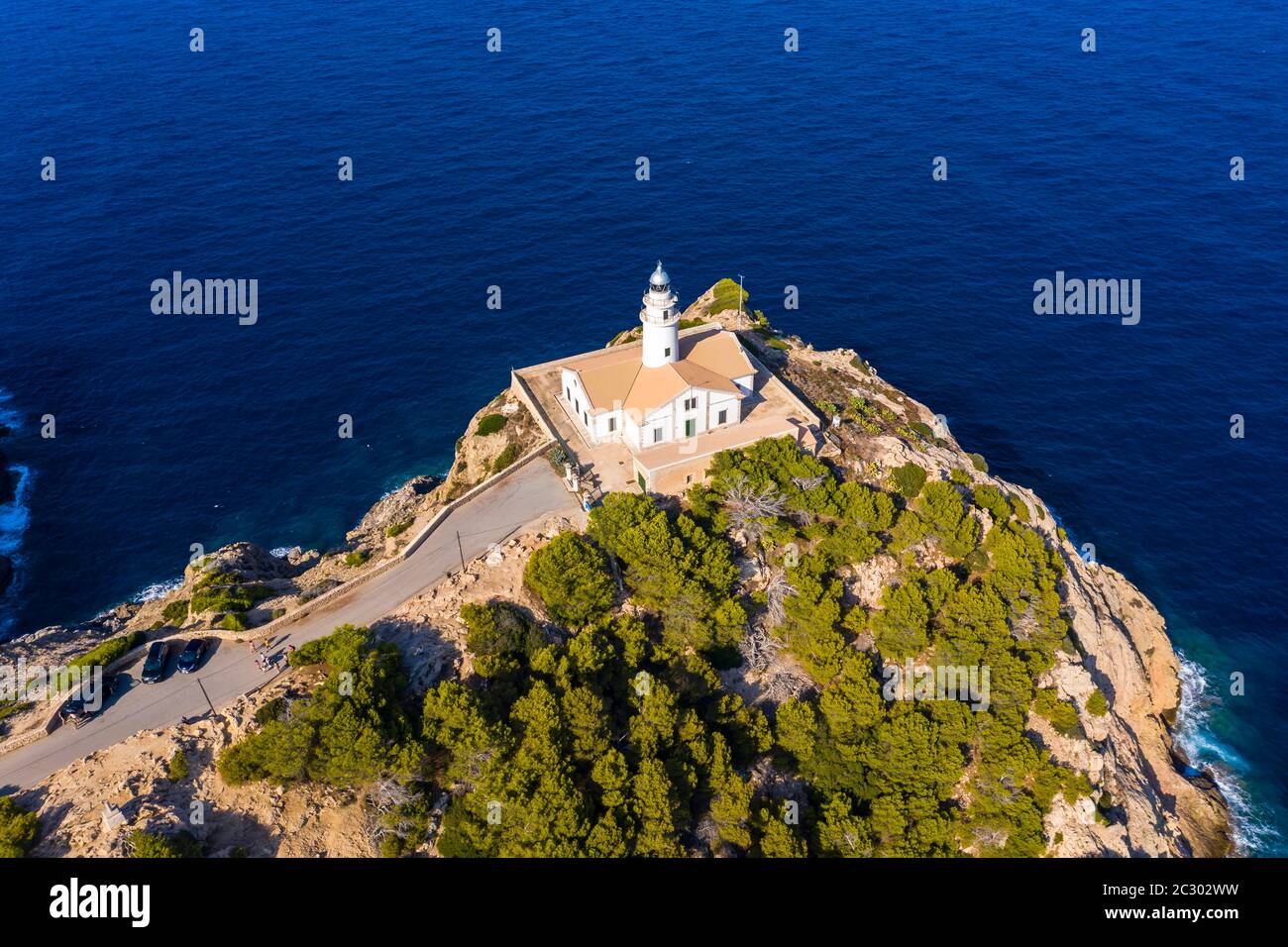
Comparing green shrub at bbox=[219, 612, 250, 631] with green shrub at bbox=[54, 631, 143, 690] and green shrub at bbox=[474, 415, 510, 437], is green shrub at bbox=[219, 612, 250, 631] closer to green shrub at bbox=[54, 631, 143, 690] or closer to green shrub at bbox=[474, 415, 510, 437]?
green shrub at bbox=[54, 631, 143, 690]

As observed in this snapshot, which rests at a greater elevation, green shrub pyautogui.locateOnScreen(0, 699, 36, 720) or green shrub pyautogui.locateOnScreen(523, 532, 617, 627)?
green shrub pyautogui.locateOnScreen(523, 532, 617, 627)

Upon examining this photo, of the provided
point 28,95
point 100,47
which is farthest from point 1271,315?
point 100,47

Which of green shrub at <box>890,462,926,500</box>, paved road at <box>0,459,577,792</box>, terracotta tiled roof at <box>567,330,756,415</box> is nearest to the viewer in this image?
paved road at <box>0,459,577,792</box>

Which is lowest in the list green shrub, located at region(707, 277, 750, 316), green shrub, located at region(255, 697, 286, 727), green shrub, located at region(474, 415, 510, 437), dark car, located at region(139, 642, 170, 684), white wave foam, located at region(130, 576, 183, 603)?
green shrub, located at region(255, 697, 286, 727)

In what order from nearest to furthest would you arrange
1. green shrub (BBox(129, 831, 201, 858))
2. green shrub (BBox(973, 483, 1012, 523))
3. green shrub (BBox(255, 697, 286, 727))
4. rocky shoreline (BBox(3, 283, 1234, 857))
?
green shrub (BBox(129, 831, 201, 858)), green shrub (BBox(255, 697, 286, 727)), rocky shoreline (BBox(3, 283, 1234, 857)), green shrub (BBox(973, 483, 1012, 523))

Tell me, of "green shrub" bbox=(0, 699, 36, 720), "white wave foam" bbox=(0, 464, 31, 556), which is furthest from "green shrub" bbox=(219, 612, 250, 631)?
"white wave foam" bbox=(0, 464, 31, 556)

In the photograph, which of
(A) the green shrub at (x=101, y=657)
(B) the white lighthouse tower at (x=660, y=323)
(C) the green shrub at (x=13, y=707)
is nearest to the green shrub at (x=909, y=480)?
(B) the white lighthouse tower at (x=660, y=323)

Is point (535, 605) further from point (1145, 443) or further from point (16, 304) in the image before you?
point (16, 304)
